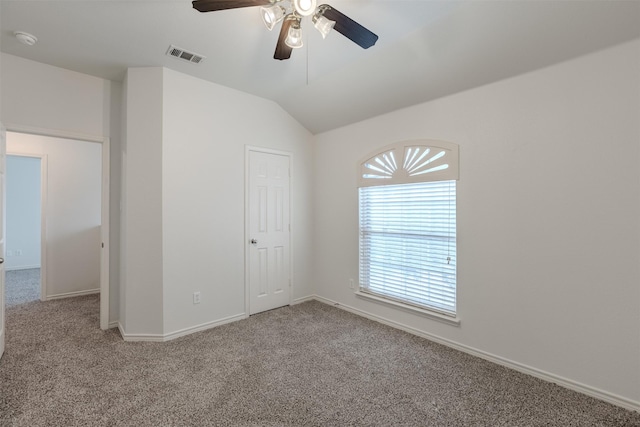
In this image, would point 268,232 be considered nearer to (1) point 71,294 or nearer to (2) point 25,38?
(2) point 25,38

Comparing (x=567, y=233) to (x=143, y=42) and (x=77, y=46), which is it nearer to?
(x=143, y=42)

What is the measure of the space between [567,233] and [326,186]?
→ 8.74ft

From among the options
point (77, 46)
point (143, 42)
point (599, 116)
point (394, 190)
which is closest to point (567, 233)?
point (599, 116)

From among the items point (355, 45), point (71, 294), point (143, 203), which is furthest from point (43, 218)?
point (355, 45)

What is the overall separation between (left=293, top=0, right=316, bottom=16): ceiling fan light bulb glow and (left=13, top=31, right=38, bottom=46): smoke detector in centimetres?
238

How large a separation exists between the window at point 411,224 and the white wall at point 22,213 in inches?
280

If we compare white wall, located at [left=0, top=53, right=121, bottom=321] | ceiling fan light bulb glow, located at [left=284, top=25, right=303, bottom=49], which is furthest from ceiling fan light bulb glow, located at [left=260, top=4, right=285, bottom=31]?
white wall, located at [left=0, top=53, right=121, bottom=321]

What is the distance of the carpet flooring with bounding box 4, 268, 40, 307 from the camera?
162 inches

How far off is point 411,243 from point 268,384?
1931mm

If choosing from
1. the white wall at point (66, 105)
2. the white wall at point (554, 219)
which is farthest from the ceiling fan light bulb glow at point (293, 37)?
the white wall at point (66, 105)

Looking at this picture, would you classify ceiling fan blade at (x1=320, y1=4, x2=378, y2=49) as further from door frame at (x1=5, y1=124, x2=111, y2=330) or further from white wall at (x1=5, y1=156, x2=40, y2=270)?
white wall at (x1=5, y1=156, x2=40, y2=270)

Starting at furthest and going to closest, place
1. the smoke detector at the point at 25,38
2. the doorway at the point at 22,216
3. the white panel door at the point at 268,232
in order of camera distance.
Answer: the doorway at the point at 22,216 → the white panel door at the point at 268,232 → the smoke detector at the point at 25,38

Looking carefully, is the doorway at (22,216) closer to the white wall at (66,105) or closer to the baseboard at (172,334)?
the white wall at (66,105)

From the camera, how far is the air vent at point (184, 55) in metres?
2.62
